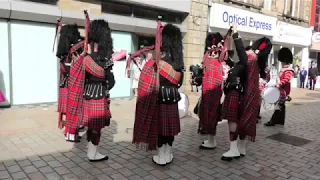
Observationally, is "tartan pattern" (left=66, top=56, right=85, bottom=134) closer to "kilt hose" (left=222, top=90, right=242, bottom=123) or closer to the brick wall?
"kilt hose" (left=222, top=90, right=242, bottom=123)

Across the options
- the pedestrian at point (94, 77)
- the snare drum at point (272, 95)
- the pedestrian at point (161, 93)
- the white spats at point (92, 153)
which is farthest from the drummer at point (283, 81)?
the white spats at point (92, 153)

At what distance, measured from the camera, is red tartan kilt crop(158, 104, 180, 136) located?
3.88 metres

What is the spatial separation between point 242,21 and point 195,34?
328 centimetres

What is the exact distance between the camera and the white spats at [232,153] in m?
4.38

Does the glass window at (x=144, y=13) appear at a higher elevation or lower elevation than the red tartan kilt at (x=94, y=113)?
higher

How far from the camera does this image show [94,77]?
153 inches

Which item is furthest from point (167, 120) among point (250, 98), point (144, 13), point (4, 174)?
point (144, 13)

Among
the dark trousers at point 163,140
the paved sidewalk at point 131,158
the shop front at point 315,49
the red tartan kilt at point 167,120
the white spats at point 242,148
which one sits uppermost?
the shop front at point 315,49

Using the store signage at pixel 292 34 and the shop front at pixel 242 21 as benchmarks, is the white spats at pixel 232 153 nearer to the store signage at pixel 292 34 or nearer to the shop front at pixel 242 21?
the shop front at pixel 242 21

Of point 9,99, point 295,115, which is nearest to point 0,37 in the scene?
point 9,99

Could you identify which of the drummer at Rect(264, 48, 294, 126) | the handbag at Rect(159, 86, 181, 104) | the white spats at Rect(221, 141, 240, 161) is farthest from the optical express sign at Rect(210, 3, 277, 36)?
the handbag at Rect(159, 86, 181, 104)

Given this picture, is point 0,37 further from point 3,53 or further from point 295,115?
point 295,115

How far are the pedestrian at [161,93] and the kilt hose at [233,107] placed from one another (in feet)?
2.85

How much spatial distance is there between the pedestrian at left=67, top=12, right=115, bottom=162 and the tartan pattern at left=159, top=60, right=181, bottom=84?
722 millimetres
